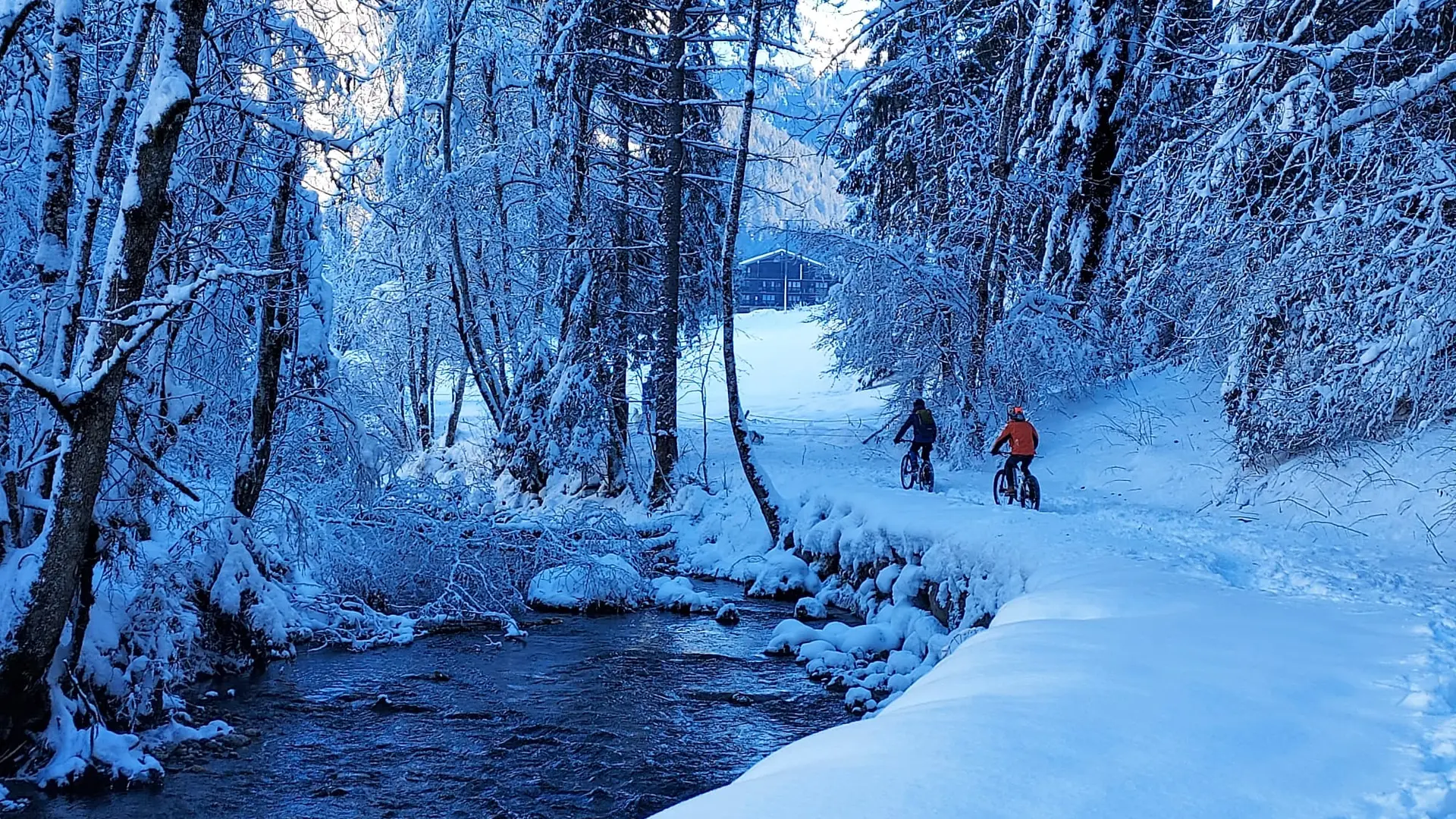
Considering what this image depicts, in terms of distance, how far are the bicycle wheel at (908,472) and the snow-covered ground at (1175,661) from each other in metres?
1.38

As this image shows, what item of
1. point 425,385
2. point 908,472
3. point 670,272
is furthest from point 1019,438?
point 425,385

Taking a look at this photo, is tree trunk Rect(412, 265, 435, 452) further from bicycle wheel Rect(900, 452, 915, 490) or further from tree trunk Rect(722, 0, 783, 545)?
bicycle wheel Rect(900, 452, 915, 490)

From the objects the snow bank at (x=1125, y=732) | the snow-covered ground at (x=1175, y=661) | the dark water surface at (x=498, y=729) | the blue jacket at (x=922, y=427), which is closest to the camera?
the snow bank at (x=1125, y=732)

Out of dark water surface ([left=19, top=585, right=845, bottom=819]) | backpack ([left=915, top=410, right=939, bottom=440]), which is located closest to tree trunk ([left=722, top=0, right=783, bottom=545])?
backpack ([left=915, top=410, right=939, bottom=440])

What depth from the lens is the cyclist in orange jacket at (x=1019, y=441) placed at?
14133mm

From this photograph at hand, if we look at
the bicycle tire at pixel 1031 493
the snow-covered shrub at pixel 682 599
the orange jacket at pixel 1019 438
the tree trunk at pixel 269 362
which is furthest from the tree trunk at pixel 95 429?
the bicycle tire at pixel 1031 493

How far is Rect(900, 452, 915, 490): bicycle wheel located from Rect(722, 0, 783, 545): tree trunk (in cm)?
251

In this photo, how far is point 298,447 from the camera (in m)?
11.3

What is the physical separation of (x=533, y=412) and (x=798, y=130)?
297 inches

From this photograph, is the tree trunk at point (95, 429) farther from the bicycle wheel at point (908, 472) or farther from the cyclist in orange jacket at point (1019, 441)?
the bicycle wheel at point (908, 472)

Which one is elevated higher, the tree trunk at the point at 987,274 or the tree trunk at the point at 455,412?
the tree trunk at the point at 987,274

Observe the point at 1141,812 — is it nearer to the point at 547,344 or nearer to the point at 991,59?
the point at 547,344

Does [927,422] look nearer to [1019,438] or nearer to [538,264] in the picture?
[1019,438]

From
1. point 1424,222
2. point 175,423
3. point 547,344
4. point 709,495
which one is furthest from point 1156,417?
point 175,423
